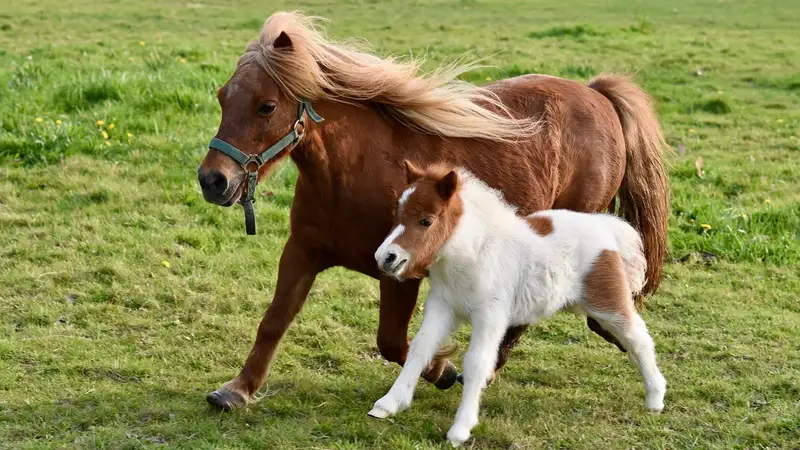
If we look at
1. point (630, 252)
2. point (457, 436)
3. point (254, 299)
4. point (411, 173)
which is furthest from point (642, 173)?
point (254, 299)

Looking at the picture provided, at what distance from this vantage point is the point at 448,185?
3.91 m

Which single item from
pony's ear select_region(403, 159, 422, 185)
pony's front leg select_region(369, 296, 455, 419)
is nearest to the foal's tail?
pony's front leg select_region(369, 296, 455, 419)

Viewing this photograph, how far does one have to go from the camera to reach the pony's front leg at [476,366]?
399cm

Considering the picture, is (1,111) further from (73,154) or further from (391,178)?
(391,178)

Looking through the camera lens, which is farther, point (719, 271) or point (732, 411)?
point (719, 271)

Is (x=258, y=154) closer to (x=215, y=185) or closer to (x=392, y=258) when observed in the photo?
(x=215, y=185)

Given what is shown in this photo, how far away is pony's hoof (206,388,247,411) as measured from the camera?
14.3 feet

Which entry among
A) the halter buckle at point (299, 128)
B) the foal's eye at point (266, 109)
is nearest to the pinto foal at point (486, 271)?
the halter buckle at point (299, 128)

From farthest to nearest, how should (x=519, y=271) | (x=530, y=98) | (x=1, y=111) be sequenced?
(x=1, y=111)
(x=530, y=98)
(x=519, y=271)

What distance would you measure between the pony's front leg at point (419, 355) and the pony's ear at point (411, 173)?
49 centimetres

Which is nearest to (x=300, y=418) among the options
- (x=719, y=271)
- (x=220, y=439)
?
(x=220, y=439)

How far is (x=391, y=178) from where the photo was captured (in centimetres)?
429

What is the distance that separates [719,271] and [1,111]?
245 inches

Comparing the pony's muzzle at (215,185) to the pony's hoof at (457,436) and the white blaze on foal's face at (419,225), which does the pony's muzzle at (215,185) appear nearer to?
the white blaze on foal's face at (419,225)
